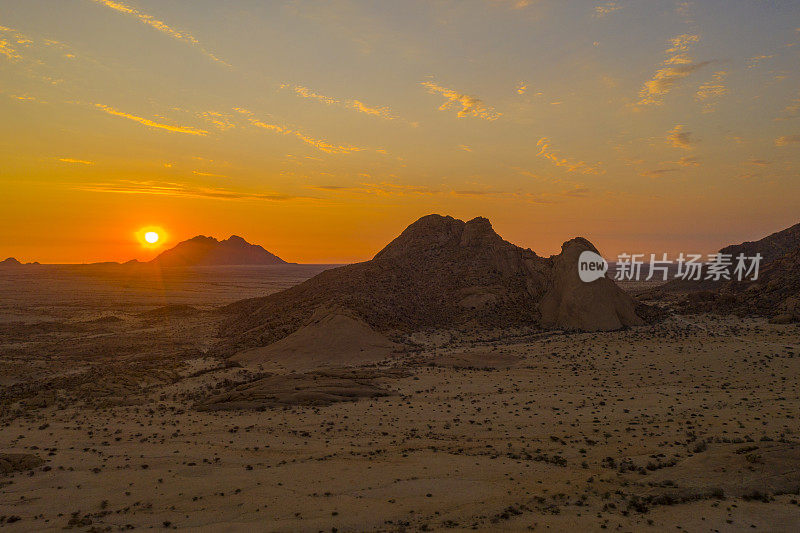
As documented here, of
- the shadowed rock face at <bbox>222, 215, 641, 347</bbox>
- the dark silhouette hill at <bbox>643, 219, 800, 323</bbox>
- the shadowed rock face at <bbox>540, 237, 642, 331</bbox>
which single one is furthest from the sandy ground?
the dark silhouette hill at <bbox>643, 219, 800, 323</bbox>

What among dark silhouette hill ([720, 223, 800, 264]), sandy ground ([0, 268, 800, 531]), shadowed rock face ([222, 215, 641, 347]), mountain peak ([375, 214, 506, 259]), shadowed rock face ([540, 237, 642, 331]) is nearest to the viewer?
sandy ground ([0, 268, 800, 531])

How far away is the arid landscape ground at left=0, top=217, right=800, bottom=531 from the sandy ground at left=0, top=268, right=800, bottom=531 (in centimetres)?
8

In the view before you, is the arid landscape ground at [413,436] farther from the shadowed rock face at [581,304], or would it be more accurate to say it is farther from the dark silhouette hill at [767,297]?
the dark silhouette hill at [767,297]

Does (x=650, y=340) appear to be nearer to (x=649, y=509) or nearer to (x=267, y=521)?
(x=649, y=509)

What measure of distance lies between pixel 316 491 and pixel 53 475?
8.82 metres

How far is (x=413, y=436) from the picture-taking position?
17.8 meters

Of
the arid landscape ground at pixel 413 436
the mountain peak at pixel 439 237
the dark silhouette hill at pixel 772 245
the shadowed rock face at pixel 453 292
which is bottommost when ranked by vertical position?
the arid landscape ground at pixel 413 436

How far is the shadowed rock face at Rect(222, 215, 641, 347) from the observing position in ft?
139

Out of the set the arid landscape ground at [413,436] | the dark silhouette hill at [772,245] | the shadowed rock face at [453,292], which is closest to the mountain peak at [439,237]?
the shadowed rock face at [453,292]

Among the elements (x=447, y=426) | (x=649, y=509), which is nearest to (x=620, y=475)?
(x=649, y=509)

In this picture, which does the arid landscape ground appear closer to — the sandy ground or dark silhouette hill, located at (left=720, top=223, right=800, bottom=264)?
the sandy ground

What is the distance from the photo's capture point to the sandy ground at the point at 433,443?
1161 centimetres

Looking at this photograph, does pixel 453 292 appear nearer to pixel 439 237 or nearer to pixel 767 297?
pixel 439 237

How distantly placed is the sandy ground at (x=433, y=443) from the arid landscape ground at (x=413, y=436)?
0.27ft
